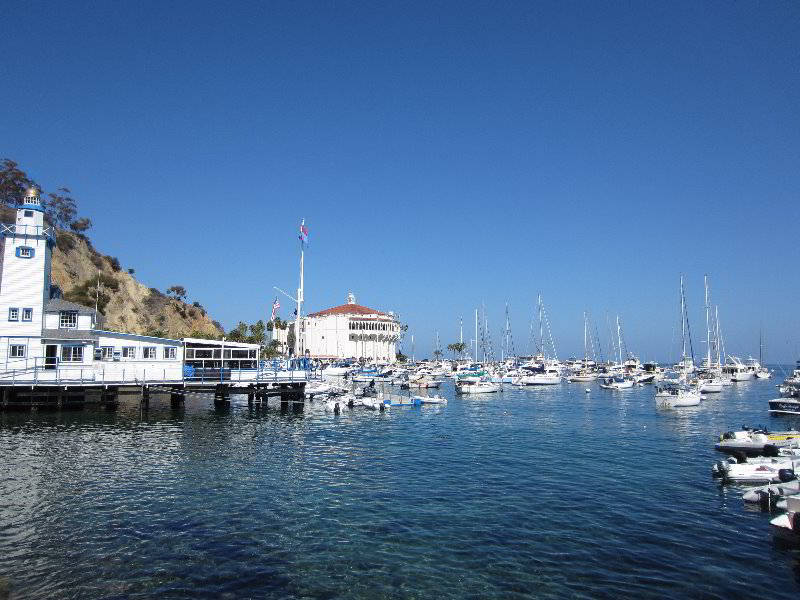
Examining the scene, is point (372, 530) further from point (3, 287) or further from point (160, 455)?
point (3, 287)

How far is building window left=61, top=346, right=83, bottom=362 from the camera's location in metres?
47.9

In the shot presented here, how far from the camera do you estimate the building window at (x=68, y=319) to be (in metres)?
49.2

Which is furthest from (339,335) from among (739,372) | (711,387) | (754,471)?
(754,471)

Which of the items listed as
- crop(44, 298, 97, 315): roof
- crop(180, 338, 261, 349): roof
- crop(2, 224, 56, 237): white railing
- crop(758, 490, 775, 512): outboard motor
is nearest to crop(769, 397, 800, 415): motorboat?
crop(758, 490, 775, 512): outboard motor

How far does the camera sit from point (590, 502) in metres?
23.3

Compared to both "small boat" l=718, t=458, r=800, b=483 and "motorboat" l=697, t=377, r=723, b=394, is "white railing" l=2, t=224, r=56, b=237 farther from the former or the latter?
"motorboat" l=697, t=377, r=723, b=394

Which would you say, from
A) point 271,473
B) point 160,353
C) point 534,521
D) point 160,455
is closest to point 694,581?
point 534,521

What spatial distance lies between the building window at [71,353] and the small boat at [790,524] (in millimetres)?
50194

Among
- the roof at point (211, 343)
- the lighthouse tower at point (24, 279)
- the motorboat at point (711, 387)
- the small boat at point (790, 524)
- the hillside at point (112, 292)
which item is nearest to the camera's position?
the small boat at point (790, 524)

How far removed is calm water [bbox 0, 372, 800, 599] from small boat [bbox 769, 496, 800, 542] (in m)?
0.54

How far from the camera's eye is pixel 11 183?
96.5m

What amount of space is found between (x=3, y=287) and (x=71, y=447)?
2297cm

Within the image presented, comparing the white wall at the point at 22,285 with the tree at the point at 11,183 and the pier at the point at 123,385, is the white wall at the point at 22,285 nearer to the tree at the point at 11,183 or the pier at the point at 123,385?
the pier at the point at 123,385

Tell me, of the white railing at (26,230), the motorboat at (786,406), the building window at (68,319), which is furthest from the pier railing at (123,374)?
the motorboat at (786,406)
